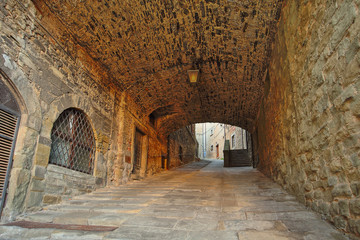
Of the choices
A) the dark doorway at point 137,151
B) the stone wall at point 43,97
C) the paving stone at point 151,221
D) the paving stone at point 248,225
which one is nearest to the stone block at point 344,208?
the paving stone at point 248,225

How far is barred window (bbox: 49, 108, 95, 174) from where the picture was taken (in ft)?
12.7

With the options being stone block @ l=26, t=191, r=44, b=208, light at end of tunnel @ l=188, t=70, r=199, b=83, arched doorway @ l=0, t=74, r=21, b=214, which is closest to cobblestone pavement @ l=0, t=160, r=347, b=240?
stone block @ l=26, t=191, r=44, b=208

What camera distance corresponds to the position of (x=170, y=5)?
12.6 ft

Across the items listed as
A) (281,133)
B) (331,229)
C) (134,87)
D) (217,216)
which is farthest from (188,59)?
(331,229)

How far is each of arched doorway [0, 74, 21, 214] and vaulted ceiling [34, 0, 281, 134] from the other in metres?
1.52

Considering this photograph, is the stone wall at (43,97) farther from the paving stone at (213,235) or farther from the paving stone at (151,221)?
the paving stone at (213,235)

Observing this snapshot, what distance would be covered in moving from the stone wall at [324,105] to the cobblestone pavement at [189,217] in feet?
0.93

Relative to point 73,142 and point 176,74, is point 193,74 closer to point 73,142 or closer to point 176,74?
point 176,74

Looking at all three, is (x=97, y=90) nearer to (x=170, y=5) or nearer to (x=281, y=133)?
(x=170, y=5)

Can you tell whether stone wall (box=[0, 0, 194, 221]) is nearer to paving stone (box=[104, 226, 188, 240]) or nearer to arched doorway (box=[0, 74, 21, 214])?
arched doorway (box=[0, 74, 21, 214])

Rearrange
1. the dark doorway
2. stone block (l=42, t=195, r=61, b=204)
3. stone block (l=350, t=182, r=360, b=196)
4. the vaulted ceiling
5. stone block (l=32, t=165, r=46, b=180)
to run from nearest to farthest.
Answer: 1. stone block (l=350, t=182, r=360, b=196)
2. stone block (l=32, t=165, r=46, b=180)
3. stone block (l=42, t=195, r=61, b=204)
4. the vaulted ceiling
5. the dark doorway

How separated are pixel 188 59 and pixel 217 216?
3.64 metres

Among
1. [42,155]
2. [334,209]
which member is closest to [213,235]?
[334,209]

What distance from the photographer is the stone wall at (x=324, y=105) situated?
183cm
